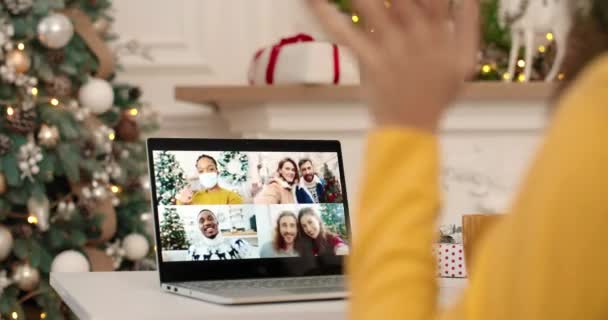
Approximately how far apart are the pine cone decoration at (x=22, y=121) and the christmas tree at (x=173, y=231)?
1427mm

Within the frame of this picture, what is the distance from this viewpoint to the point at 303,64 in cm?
302

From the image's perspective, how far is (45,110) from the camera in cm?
280

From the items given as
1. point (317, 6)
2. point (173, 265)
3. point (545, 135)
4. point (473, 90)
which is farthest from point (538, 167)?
point (473, 90)

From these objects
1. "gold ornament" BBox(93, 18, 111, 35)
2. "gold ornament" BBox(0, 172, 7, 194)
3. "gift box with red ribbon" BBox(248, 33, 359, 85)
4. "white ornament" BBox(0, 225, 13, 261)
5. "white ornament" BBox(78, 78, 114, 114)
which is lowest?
"white ornament" BBox(0, 225, 13, 261)

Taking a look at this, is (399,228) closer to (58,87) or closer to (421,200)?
(421,200)

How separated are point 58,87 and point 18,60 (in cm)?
16

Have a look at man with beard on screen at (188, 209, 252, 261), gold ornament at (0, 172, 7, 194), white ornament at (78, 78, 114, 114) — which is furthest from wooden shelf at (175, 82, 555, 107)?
man with beard on screen at (188, 209, 252, 261)

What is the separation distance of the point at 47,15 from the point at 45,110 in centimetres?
26

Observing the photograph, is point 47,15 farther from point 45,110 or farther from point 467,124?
point 467,124

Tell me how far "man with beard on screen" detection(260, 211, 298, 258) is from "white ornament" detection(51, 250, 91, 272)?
1.43 meters

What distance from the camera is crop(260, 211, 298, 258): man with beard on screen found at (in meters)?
A: 1.43

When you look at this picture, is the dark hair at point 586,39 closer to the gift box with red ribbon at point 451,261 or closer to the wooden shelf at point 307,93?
the gift box with red ribbon at point 451,261

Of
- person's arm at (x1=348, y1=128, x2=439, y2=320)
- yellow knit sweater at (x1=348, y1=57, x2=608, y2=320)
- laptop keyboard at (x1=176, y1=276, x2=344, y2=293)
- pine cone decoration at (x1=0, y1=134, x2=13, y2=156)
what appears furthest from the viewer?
pine cone decoration at (x1=0, y1=134, x2=13, y2=156)

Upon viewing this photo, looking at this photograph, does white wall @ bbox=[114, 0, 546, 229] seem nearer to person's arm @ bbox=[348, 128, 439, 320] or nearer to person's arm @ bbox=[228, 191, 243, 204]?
person's arm @ bbox=[228, 191, 243, 204]
